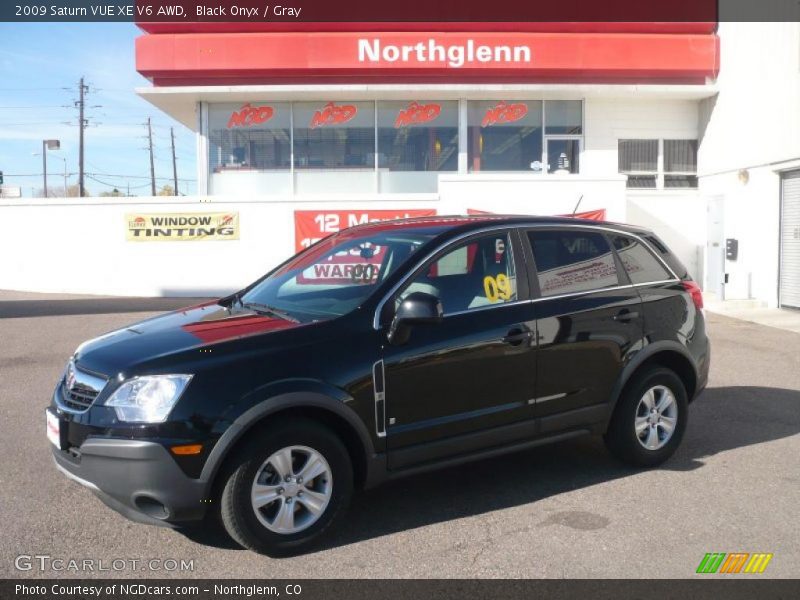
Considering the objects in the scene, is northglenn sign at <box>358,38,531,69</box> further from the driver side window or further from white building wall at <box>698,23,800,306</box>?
the driver side window

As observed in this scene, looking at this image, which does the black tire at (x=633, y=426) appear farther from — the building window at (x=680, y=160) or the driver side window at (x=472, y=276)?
the building window at (x=680, y=160)

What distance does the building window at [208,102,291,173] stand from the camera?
19.7 m

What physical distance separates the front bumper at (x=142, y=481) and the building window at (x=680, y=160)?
1861cm

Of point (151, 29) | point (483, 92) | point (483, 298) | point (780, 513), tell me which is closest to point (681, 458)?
point (780, 513)

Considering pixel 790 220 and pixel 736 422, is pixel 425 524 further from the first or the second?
pixel 790 220

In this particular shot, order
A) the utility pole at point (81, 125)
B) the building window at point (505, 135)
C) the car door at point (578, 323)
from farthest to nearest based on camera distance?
the utility pole at point (81, 125)
the building window at point (505, 135)
the car door at point (578, 323)

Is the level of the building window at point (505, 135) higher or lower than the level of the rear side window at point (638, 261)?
higher

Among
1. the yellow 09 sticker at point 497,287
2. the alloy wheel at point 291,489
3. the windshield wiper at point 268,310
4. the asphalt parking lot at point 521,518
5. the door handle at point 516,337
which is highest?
the yellow 09 sticker at point 497,287

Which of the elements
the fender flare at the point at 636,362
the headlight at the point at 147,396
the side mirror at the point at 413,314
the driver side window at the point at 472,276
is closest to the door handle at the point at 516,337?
the driver side window at the point at 472,276

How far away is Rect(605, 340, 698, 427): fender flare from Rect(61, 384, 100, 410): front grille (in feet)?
10.6

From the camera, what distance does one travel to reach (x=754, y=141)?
16.4 meters

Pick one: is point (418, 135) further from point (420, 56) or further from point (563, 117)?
point (563, 117)

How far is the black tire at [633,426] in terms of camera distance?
5.34 metres

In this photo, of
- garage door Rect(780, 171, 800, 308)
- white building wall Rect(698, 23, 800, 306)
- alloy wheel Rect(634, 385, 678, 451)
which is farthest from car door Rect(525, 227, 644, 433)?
white building wall Rect(698, 23, 800, 306)
